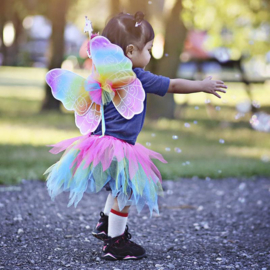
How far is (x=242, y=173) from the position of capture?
20.0 ft

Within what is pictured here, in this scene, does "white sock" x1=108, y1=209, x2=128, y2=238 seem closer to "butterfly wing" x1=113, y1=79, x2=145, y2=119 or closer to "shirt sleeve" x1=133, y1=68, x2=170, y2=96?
"butterfly wing" x1=113, y1=79, x2=145, y2=119

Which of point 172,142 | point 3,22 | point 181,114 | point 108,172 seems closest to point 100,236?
point 108,172

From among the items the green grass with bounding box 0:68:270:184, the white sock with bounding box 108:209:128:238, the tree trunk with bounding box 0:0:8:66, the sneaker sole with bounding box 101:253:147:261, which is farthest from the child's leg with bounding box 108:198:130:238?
the tree trunk with bounding box 0:0:8:66

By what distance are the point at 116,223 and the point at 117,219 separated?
0.03m

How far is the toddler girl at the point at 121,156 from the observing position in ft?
9.12

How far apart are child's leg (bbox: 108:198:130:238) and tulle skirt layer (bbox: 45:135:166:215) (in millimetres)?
85

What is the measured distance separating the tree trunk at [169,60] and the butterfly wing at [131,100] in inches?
306

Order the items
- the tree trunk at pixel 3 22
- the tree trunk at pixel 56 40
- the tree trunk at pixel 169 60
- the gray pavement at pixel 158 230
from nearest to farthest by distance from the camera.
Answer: the gray pavement at pixel 158 230, the tree trunk at pixel 169 60, the tree trunk at pixel 56 40, the tree trunk at pixel 3 22

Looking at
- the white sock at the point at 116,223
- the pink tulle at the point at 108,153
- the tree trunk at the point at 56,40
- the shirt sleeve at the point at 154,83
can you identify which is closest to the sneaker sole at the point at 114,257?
the white sock at the point at 116,223

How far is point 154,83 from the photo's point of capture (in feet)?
9.26

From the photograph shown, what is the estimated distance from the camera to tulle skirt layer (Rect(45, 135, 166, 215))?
109 inches

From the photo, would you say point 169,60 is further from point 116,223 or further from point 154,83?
point 116,223

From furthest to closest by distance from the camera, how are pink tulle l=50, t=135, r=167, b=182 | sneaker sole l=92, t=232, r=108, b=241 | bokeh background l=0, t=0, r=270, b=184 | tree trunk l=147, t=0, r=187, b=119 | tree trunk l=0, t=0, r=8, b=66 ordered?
tree trunk l=0, t=0, r=8, b=66 < tree trunk l=147, t=0, r=187, b=119 < bokeh background l=0, t=0, r=270, b=184 < sneaker sole l=92, t=232, r=108, b=241 < pink tulle l=50, t=135, r=167, b=182

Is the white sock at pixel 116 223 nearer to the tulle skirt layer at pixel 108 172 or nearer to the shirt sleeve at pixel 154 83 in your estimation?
the tulle skirt layer at pixel 108 172
